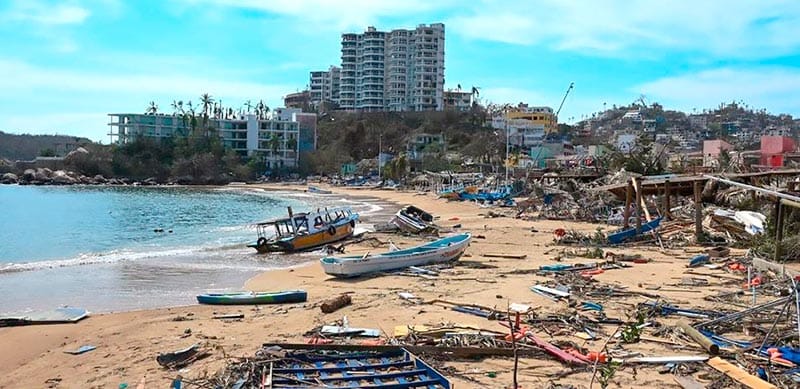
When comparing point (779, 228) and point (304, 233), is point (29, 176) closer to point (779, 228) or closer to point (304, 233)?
point (304, 233)

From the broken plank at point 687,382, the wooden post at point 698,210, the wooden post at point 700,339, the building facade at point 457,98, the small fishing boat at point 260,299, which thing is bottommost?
the small fishing boat at point 260,299

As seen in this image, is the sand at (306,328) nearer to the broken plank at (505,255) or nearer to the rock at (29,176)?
the broken plank at (505,255)

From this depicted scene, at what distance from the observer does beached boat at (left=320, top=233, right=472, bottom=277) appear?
17953 mm

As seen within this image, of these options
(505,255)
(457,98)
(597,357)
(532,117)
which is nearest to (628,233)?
(505,255)

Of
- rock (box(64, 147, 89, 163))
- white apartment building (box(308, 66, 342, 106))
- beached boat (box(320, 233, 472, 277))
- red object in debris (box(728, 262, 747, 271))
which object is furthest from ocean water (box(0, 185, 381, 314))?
white apartment building (box(308, 66, 342, 106))

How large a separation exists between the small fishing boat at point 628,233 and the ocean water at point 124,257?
38.5 feet

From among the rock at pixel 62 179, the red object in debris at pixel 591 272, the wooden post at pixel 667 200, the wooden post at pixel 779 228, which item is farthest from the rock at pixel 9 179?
the wooden post at pixel 779 228

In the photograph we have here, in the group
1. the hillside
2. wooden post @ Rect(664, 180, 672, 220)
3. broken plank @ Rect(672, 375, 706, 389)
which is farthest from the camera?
the hillside

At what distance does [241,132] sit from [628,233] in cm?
10734

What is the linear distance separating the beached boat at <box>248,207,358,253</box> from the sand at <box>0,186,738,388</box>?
24.1 feet

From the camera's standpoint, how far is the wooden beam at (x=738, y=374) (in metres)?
7.38

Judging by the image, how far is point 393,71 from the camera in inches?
6245

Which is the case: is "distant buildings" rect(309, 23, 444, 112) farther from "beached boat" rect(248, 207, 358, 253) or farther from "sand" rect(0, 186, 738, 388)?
"sand" rect(0, 186, 738, 388)

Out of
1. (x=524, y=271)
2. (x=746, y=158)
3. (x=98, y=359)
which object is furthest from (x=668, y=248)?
(x=746, y=158)
